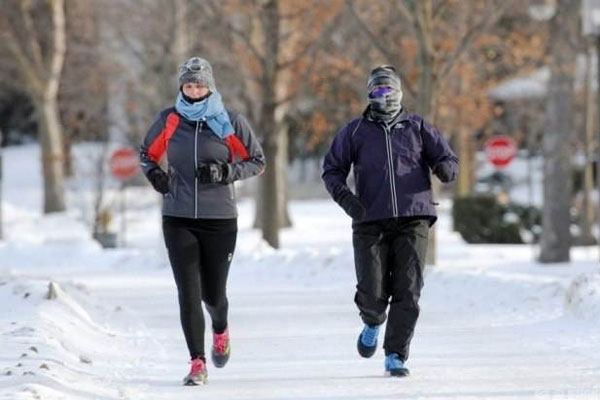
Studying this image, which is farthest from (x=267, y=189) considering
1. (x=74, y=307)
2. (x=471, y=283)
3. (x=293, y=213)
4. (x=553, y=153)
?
(x=293, y=213)

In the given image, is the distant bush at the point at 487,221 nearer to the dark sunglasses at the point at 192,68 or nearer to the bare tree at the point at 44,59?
the bare tree at the point at 44,59

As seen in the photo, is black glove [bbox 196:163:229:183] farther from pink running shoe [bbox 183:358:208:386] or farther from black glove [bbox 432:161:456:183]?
black glove [bbox 432:161:456:183]

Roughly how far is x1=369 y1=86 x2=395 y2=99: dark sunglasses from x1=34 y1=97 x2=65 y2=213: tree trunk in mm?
36004

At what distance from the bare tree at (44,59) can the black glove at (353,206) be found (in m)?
34.2

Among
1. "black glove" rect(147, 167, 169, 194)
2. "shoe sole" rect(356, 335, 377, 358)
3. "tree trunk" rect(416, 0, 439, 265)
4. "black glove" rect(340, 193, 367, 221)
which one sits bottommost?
"shoe sole" rect(356, 335, 377, 358)

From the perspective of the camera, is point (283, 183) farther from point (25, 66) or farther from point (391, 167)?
point (391, 167)

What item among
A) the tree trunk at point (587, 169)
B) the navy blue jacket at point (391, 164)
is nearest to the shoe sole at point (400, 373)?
the navy blue jacket at point (391, 164)

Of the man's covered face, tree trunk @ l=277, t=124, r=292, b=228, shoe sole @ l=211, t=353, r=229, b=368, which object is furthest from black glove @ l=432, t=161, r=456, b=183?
tree trunk @ l=277, t=124, r=292, b=228

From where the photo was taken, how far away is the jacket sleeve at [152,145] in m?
9.71

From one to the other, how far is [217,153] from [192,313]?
93 cm

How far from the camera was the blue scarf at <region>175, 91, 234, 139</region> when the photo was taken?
9570 millimetres

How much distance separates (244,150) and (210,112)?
0.35 m

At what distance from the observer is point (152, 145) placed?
974 cm

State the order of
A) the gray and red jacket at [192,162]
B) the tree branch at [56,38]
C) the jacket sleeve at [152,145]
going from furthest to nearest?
1. the tree branch at [56,38]
2. the jacket sleeve at [152,145]
3. the gray and red jacket at [192,162]
